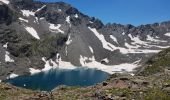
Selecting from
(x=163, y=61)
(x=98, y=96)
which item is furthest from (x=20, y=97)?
(x=163, y=61)

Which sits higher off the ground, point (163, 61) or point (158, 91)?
point (163, 61)

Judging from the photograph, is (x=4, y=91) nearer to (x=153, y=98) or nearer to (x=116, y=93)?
(x=116, y=93)

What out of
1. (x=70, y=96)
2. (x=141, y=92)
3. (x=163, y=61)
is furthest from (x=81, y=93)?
(x=163, y=61)

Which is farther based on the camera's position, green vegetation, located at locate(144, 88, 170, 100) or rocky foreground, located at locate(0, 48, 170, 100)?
rocky foreground, located at locate(0, 48, 170, 100)

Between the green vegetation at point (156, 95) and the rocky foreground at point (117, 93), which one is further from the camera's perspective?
the rocky foreground at point (117, 93)

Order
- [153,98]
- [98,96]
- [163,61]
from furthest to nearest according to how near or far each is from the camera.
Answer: [163,61], [98,96], [153,98]

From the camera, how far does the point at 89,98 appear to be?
32.2 meters

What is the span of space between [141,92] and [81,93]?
230 inches

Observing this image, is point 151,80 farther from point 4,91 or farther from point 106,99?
point 4,91

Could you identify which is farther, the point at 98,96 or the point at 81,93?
the point at 81,93

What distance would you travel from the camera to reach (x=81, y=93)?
1356 inches

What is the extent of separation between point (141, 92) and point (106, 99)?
3.28 meters

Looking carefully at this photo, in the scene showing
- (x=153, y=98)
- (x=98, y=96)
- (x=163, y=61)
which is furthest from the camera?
(x=163, y=61)

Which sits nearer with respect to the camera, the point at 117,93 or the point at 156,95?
the point at 156,95
